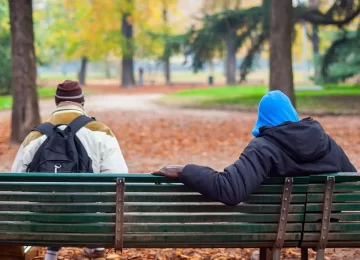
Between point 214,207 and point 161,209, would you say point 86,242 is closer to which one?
point 161,209

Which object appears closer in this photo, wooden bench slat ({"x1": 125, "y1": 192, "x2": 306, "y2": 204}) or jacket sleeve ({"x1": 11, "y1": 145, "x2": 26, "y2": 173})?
wooden bench slat ({"x1": 125, "y1": 192, "x2": 306, "y2": 204})

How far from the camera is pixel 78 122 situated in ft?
14.8

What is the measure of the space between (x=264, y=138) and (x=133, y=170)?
244 inches

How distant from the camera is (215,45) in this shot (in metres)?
25.6

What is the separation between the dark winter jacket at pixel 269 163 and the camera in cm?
368

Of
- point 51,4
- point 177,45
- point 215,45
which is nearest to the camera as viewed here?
point 215,45

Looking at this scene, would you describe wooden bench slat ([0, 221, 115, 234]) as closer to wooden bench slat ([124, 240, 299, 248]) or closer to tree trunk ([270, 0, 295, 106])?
wooden bench slat ([124, 240, 299, 248])

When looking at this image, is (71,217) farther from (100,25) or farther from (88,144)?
(100,25)

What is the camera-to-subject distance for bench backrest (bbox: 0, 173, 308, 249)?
3854 millimetres

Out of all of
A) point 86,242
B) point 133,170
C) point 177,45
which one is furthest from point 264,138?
point 177,45

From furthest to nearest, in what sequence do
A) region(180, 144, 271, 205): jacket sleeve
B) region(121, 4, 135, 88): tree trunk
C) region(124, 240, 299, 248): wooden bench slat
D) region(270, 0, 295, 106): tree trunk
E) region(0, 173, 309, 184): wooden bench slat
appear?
region(121, 4, 135, 88): tree trunk, region(270, 0, 295, 106): tree trunk, region(124, 240, 299, 248): wooden bench slat, region(0, 173, 309, 184): wooden bench slat, region(180, 144, 271, 205): jacket sleeve

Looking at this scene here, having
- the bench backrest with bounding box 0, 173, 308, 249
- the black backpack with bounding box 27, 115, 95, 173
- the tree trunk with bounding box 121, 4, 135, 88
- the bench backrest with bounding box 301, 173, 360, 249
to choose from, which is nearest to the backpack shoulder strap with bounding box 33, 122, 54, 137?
the black backpack with bounding box 27, 115, 95, 173

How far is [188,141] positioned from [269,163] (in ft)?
30.7

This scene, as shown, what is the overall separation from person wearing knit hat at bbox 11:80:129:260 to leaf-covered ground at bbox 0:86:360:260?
3.76 ft
